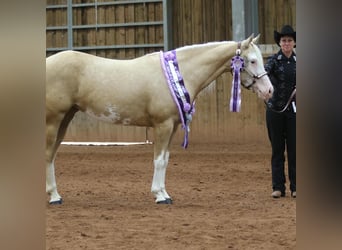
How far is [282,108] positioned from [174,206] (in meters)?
1.67

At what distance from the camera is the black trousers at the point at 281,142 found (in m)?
7.45

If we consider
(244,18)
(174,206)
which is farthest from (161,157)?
(244,18)

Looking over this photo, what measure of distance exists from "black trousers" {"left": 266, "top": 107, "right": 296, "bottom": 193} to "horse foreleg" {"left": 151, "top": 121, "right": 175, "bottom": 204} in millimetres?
1210

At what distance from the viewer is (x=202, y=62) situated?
7355 mm

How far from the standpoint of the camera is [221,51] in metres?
7.41

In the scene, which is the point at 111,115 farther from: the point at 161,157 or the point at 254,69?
the point at 254,69

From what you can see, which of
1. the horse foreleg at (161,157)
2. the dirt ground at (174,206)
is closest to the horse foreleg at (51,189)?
the dirt ground at (174,206)

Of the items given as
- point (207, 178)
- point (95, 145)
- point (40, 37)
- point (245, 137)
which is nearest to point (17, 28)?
point (40, 37)

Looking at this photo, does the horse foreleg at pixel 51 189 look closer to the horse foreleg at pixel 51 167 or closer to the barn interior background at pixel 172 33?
the horse foreleg at pixel 51 167

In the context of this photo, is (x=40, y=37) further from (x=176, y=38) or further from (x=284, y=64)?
(x=176, y=38)

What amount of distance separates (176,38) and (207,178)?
8.10 m

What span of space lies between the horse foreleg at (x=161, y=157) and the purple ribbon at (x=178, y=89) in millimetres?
168

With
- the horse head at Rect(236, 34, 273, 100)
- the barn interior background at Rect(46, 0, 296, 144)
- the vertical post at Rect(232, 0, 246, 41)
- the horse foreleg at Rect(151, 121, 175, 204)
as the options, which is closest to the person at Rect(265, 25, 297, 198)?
the horse head at Rect(236, 34, 273, 100)

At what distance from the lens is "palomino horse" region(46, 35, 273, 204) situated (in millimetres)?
7156
